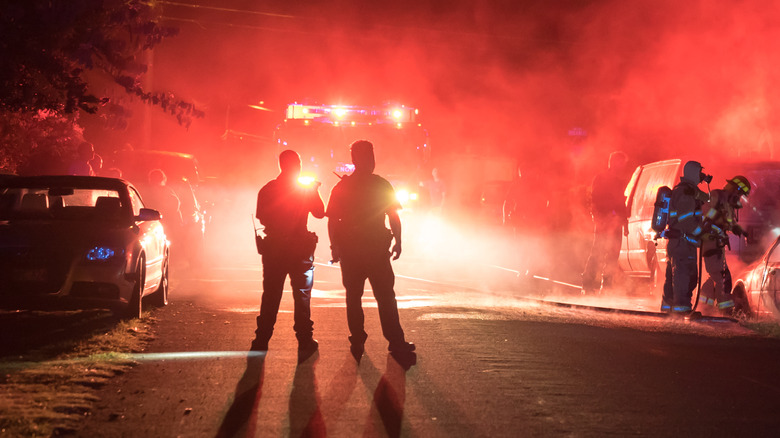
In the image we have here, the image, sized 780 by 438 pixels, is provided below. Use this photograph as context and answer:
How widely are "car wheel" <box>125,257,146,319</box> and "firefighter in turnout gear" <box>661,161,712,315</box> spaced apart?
18.6 ft

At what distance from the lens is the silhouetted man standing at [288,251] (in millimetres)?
8797

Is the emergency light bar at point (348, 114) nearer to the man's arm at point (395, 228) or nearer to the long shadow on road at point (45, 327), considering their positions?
the long shadow on road at point (45, 327)

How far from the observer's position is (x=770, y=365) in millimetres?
8398

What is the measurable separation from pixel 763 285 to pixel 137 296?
6.44 meters

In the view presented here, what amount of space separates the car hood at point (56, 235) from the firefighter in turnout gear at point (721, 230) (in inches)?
249

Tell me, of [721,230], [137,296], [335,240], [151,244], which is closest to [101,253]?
[137,296]

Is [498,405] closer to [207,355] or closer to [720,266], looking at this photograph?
[207,355]

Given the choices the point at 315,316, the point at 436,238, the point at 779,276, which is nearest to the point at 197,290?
the point at 315,316

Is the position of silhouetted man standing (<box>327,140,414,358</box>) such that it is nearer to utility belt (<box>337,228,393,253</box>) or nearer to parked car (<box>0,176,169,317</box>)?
utility belt (<box>337,228,393,253</box>)

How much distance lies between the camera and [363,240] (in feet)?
28.3

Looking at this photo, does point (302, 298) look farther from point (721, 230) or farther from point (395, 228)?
point (721, 230)

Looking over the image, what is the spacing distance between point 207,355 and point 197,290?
240 inches

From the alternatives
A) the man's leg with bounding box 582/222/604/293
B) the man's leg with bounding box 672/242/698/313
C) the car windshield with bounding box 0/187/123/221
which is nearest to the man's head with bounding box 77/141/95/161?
the car windshield with bounding box 0/187/123/221

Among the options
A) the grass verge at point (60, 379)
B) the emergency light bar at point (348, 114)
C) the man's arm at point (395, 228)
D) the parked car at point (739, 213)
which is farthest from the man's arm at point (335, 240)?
the emergency light bar at point (348, 114)
